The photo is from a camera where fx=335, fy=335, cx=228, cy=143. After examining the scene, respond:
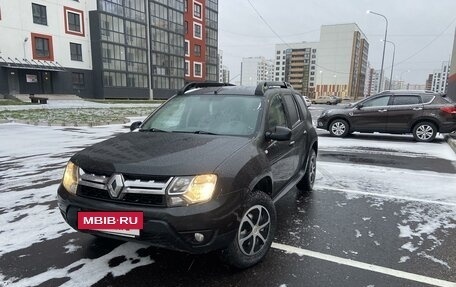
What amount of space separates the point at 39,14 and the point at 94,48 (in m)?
6.84

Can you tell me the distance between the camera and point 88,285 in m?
2.83

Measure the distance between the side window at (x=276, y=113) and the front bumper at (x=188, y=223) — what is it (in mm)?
1398

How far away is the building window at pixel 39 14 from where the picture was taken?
115 feet

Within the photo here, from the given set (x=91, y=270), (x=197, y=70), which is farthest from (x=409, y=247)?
(x=197, y=70)

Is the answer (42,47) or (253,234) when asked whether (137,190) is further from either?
(42,47)

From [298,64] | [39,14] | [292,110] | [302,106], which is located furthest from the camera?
[298,64]

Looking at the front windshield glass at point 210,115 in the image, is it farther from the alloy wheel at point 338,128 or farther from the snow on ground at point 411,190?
the alloy wheel at point 338,128

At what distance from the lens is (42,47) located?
36.1 metres

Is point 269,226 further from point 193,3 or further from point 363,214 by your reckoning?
point 193,3

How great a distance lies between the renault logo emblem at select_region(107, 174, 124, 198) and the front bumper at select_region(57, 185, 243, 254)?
88mm

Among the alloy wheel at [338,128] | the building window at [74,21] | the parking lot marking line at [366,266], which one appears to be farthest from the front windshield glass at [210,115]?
the building window at [74,21]

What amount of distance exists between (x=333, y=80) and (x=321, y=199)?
378ft

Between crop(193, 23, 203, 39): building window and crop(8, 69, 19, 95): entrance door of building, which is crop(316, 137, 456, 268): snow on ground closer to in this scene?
crop(8, 69, 19, 95): entrance door of building

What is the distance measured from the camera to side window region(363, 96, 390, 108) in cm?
1198
